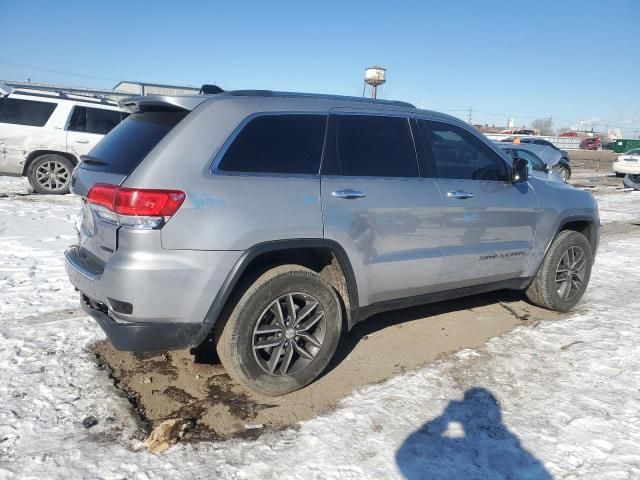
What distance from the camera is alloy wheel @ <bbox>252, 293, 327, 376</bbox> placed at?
10.5 feet

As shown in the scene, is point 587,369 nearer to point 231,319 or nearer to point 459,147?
point 459,147

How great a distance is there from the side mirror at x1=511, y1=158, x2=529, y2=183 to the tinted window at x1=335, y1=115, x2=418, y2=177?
110 centimetres

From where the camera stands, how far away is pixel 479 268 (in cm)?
426

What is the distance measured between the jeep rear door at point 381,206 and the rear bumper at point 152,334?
101 cm

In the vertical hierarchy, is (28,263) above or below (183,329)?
below

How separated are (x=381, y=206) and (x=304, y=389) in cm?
135

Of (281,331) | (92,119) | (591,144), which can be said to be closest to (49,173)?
(92,119)

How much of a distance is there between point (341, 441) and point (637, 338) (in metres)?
3.09

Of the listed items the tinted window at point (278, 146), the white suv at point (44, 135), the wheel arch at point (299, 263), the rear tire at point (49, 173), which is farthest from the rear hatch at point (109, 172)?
the rear tire at point (49, 173)

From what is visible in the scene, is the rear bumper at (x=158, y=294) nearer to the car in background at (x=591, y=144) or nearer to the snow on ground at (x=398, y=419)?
the snow on ground at (x=398, y=419)

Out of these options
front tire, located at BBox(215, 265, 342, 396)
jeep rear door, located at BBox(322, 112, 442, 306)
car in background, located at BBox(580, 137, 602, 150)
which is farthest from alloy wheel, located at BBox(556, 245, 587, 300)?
car in background, located at BBox(580, 137, 602, 150)

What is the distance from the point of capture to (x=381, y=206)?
3512 mm

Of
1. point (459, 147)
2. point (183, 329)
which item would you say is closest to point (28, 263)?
point (183, 329)

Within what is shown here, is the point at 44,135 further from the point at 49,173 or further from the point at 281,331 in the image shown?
the point at 281,331
